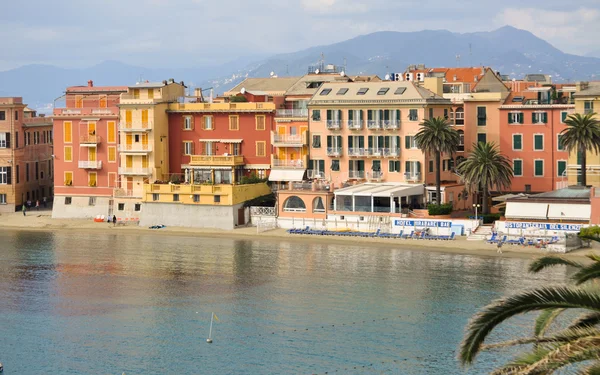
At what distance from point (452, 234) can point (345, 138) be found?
46.7 feet

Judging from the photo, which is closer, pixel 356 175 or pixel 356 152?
pixel 356 152

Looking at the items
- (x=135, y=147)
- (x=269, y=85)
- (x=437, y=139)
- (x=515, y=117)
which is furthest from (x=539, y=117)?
(x=135, y=147)

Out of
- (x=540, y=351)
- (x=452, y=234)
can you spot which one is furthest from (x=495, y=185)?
(x=540, y=351)

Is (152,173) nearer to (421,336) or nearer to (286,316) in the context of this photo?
(286,316)

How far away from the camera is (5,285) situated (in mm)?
64062

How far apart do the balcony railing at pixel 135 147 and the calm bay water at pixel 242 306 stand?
11.6 metres

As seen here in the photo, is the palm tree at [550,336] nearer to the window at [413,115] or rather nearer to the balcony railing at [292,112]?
the window at [413,115]

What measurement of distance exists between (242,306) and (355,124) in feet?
105

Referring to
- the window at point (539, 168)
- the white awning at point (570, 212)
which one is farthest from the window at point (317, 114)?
the white awning at point (570, 212)

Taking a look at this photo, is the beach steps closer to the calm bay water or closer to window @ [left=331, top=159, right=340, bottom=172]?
the calm bay water

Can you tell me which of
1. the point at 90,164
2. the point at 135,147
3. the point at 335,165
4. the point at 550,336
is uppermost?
the point at 135,147

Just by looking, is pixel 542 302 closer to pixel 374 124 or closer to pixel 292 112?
pixel 374 124

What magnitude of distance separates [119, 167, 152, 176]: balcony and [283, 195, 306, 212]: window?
44.2 feet

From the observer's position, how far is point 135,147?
295 feet
